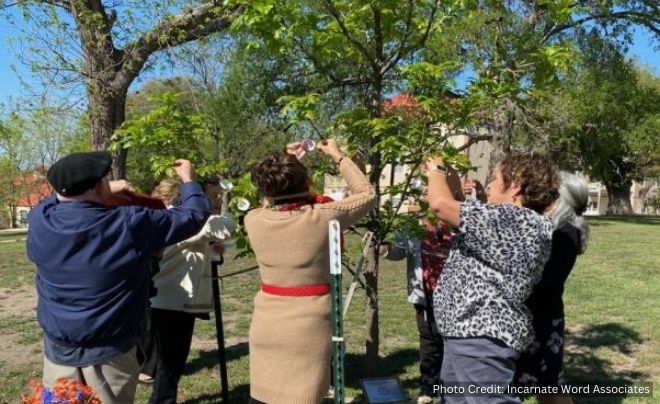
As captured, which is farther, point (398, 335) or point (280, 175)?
point (398, 335)

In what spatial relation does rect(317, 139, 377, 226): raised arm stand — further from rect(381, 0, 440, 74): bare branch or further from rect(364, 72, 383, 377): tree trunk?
rect(381, 0, 440, 74): bare branch

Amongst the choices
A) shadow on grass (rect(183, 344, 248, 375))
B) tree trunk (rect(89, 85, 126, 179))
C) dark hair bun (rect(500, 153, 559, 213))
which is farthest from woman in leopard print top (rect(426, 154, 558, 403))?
tree trunk (rect(89, 85, 126, 179))

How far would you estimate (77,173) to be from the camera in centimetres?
274

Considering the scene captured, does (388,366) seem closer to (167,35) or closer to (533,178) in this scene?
(533,178)

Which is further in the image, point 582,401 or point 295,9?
point 582,401

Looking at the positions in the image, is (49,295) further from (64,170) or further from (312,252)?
(312,252)

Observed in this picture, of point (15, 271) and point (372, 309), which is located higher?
point (372, 309)

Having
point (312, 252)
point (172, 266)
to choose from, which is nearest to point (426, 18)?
point (312, 252)

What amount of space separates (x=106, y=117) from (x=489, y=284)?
582cm

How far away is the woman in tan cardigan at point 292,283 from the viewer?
295cm

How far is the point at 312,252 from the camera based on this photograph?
293 cm

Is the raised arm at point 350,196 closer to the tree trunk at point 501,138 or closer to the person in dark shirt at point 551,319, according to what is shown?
the person in dark shirt at point 551,319

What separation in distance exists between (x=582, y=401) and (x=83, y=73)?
644 cm

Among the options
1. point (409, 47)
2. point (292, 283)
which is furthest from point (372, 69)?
point (292, 283)
